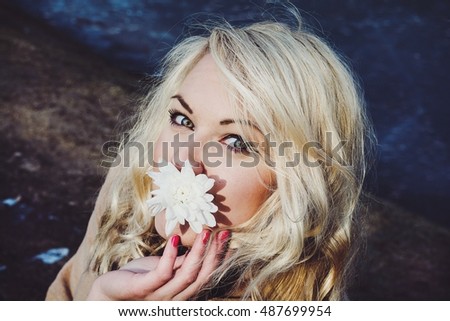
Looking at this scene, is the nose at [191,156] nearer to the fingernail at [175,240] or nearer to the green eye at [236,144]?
the green eye at [236,144]

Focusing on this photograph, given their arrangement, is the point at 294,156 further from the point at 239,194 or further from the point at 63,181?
the point at 63,181

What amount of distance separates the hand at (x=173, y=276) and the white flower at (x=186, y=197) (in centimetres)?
8

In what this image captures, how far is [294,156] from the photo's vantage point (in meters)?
2.25

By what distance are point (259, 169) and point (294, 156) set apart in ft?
0.47

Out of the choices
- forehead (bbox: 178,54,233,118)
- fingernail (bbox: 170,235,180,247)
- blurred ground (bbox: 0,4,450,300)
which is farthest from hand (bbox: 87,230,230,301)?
blurred ground (bbox: 0,4,450,300)

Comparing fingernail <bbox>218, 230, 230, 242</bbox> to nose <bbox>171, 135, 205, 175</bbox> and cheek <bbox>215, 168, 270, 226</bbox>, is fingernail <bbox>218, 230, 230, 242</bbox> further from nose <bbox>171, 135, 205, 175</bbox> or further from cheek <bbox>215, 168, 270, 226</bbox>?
nose <bbox>171, 135, 205, 175</bbox>

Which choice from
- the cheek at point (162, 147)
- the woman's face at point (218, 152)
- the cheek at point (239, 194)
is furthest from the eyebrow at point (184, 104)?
the cheek at point (239, 194)

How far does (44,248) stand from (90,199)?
59 cm

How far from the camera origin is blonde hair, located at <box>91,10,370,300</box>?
2.20 meters

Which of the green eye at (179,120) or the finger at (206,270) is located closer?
the finger at (206,270)

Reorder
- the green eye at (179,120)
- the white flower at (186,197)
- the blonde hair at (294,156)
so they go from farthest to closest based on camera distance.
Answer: the green eye at (179,120)
the blonde hair at (294,156)
the white flower at (186,197)

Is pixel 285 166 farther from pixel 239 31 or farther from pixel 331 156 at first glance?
pixel 239 31

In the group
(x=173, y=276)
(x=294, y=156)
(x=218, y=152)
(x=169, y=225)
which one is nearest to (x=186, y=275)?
(x=173, y=276)

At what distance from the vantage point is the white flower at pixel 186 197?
2.09m
